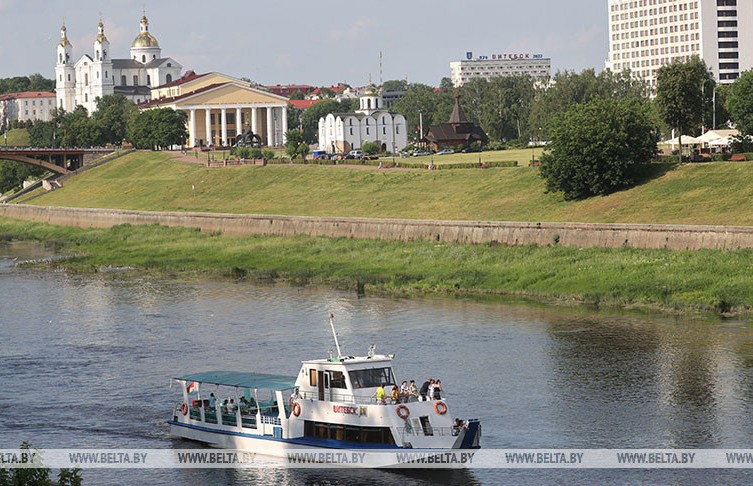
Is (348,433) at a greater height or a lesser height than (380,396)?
lesser

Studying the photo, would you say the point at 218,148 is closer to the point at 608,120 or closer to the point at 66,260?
the point at 66,260

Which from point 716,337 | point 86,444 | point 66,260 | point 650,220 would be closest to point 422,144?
point 66,260

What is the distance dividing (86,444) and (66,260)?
204 feet

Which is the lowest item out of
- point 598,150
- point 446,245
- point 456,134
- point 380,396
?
point 380,396

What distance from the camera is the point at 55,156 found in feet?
602

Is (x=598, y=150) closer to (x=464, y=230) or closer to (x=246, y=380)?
(x=464, y=230)

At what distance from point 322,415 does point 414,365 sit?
41.4 feet

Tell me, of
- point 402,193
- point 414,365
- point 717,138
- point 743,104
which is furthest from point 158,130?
point 414,365

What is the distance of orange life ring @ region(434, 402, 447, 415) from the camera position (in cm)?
4288

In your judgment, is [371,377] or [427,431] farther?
[371,377]

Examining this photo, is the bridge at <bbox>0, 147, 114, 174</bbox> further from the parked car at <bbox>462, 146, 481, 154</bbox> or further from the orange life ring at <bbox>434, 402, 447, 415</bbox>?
the orange life ring at <bbox>434, 402, 447, 415</bbox>

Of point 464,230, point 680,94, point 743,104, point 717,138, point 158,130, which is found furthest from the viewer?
point 158,130

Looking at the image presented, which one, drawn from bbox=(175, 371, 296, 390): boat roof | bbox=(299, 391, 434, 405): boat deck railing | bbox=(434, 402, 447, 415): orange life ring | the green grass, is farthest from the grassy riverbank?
bbox=(299, 391, 434, 405): boat deck railing

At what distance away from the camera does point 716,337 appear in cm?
5962
